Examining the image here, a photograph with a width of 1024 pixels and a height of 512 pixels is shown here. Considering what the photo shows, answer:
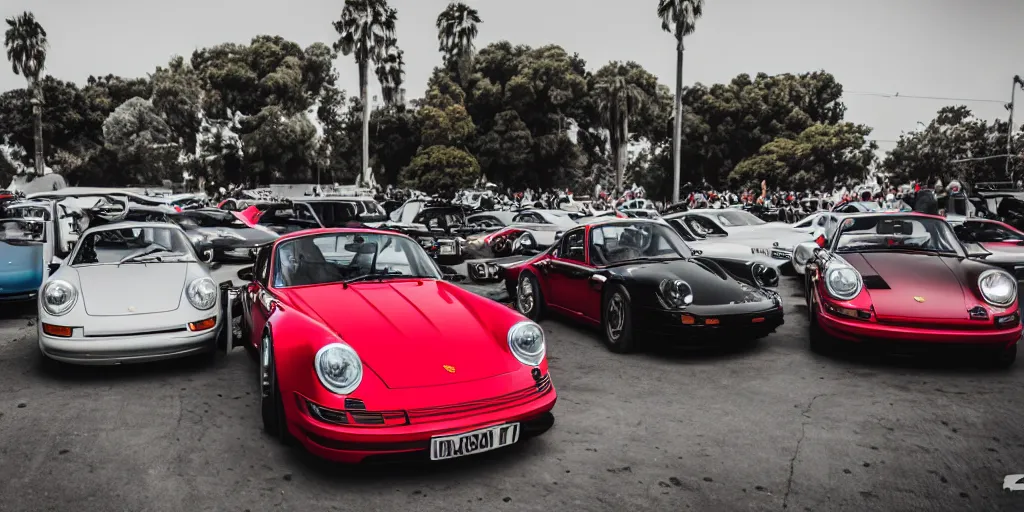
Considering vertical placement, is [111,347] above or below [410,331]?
below

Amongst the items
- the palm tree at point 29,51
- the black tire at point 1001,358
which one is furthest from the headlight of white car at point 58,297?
the palm tree at point 29,51

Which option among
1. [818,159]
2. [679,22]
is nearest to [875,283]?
[679,22]

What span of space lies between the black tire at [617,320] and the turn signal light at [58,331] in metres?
4.66

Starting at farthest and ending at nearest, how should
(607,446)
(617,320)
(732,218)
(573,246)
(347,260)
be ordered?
(732,218), (573,246), (617,320), (347,260), (607,446)

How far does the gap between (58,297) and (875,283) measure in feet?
22.5

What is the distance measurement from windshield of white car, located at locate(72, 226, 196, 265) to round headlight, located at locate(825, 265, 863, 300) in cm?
608

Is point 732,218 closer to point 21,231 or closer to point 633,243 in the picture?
point 633,243

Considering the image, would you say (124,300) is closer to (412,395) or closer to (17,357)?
(17,357)

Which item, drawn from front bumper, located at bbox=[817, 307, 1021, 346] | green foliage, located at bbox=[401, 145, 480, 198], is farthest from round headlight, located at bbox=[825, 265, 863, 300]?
green foliage, located at bbox=[401, 145, 480, 198]

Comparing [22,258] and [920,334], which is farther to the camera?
[22,258]

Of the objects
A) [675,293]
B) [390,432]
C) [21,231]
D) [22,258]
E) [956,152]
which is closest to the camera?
[390,432]

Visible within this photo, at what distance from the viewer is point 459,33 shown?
44375mm

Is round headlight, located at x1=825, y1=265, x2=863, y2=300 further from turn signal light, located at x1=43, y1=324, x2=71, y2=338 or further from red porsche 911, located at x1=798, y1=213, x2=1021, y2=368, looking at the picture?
turn signal light, located at x1=43, y1=324, x2=71, y2=338

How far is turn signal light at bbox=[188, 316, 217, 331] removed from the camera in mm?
5871
